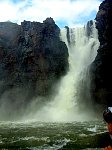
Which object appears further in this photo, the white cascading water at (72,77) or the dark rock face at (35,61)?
the dark rock face at (35,61)

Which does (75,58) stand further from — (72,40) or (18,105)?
(18,105)

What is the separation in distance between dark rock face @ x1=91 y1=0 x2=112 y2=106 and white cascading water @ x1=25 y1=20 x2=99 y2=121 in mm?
5707

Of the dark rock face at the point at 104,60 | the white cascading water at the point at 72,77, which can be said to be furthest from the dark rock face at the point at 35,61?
the dark rock face at the point at 104,60

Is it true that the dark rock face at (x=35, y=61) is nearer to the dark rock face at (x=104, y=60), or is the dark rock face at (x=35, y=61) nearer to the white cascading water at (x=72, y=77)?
the white cascading water at (x=72, y=77)

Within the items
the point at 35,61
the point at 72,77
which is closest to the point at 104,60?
the point at 72,77

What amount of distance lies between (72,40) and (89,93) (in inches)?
698

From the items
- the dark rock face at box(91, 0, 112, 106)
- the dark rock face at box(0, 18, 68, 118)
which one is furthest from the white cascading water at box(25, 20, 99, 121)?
the dark rock face at box(91, 0, 112, 106)

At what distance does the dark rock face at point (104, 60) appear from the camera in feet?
198

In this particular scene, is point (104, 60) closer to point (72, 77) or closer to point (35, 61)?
point (72, 77)

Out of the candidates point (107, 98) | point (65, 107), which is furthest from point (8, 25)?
point (107, 98)

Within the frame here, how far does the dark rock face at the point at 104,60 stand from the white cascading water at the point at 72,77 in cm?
571

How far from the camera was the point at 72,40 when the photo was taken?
78500mm

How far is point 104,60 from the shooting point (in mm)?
60812

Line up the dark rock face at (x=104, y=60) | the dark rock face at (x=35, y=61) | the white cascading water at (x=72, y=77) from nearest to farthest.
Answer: the dark rock face at (x=104, y=60)
the white cascading water at (x=72, y=77)
the dark rock face at (x=35, y=61)
